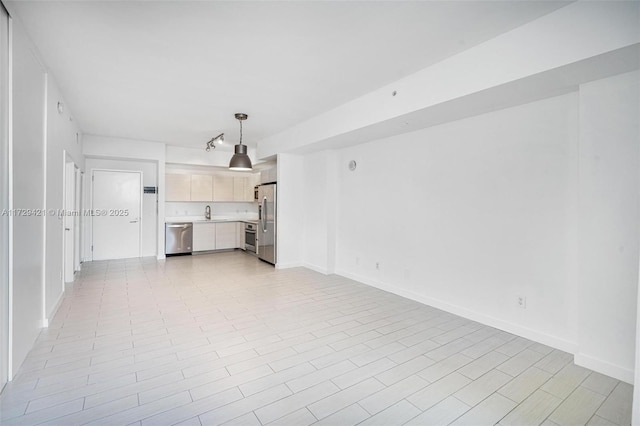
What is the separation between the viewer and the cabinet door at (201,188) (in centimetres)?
A: 823

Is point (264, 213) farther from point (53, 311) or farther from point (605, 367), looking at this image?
point (605, 367)

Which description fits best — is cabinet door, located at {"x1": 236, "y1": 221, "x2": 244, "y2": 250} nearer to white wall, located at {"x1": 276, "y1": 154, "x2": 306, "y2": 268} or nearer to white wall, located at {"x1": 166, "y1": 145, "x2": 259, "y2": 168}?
white wall, located at {"x1": 166, "y1": 145, "x2": 259, "y2": 168}

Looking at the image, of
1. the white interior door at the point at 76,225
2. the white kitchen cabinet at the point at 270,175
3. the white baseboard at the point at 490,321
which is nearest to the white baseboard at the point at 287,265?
the white kitchen cabinet at the point at 270,175

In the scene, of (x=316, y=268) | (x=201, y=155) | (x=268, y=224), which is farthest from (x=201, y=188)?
(x=316, y=268)

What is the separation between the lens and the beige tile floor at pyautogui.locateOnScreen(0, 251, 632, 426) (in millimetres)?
1995

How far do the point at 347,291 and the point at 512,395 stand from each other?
8.90 feet

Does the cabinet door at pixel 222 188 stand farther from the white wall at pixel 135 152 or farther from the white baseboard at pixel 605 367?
the white baseboard at pixel 605 367

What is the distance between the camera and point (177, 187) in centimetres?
801

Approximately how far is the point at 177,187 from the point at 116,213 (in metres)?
1.49

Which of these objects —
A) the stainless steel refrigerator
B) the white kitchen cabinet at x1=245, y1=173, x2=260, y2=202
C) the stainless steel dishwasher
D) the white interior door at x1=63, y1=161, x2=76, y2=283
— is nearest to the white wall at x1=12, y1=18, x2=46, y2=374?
the white interior door at x1=63, y1=161, x2=76, y2=283

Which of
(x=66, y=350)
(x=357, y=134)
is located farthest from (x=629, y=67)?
(x=66, y=350)

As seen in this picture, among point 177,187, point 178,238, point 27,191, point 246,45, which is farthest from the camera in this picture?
point 177,187

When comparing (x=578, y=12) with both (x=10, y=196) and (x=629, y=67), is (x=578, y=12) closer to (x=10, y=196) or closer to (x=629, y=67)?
(x=629, y=67)

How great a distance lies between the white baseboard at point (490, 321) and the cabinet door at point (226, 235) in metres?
4.97
